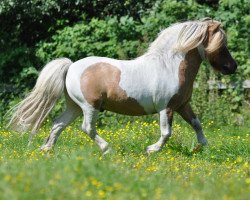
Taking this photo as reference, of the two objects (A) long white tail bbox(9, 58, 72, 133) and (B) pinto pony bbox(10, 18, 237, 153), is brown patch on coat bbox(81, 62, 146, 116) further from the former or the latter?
(A) long white tail bbox(9, 58, 72, 133)

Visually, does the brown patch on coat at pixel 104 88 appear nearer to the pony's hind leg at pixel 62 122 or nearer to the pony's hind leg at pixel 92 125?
the pony's hind leg at pixel 92 125

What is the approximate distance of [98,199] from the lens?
18.3 ft

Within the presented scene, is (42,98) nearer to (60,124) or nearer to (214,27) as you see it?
(60,124)

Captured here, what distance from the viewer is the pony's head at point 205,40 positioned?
31.9 feet

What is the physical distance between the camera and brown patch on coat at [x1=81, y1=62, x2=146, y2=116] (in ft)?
31.3

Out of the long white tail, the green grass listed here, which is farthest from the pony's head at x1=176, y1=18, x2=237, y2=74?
the long white tail

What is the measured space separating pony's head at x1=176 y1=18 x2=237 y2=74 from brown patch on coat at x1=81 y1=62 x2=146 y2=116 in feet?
3.02

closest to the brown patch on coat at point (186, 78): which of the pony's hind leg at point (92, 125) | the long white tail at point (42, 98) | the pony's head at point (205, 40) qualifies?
the pony's head at point (205, 40)

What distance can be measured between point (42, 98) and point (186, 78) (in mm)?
1922

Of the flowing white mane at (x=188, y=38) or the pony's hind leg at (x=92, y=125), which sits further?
the flowing white mane at (x=188, y=38)

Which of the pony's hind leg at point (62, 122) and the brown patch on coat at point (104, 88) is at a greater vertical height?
the brown patch on coat at point (104, 88)

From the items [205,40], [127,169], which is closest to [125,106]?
[205,40]

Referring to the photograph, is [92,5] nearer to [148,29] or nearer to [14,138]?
[148,29]

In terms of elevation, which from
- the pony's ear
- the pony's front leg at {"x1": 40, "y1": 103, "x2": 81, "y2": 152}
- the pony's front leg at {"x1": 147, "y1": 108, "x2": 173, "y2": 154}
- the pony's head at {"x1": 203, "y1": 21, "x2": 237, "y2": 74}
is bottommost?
the pony's front leg at {"x1": 147, "y1": 108, "x2": 173, "y2": 154}
